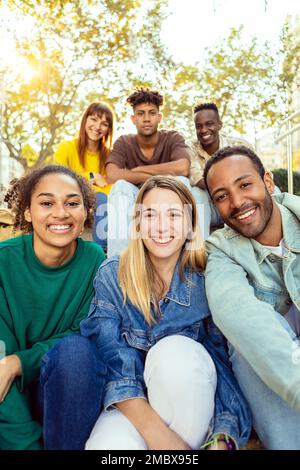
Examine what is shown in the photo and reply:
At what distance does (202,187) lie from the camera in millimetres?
3109

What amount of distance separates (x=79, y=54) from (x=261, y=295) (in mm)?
9126

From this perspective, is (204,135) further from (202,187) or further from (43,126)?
(43,126)

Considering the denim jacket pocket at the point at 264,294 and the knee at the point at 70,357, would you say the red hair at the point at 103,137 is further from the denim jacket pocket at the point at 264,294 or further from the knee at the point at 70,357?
the knee at the point at 70,357

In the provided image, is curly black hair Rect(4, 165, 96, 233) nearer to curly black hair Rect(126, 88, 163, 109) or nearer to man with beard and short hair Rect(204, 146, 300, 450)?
man with beard and short hair Rect(204, 146, 300, 450)

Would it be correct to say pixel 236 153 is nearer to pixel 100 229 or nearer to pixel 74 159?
pixel 100 229

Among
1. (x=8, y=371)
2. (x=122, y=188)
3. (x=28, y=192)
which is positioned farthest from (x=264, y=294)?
(x=122, y=188)

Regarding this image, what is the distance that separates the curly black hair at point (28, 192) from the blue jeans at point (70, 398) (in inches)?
35.7

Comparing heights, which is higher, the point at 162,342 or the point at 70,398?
the point at 162,342

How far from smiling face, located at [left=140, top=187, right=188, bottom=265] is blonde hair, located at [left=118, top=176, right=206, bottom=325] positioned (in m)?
0.03

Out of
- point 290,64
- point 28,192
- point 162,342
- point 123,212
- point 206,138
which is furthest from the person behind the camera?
point 290,64

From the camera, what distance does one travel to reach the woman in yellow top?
12.2ft

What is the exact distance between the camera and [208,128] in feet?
12.2

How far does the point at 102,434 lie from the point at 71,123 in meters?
10.7

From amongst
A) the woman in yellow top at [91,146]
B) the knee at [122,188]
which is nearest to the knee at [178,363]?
the knee at [122,188]
